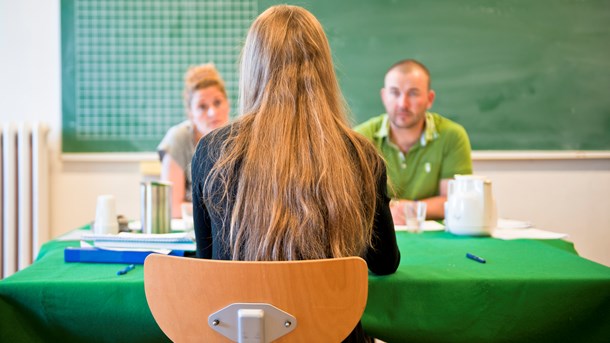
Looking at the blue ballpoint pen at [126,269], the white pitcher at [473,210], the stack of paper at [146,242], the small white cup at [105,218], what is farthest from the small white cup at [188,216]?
the white pitcher at [473,210]

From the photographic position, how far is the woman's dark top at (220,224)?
1344 millimetres

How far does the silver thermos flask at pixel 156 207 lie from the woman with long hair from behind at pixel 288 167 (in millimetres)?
626

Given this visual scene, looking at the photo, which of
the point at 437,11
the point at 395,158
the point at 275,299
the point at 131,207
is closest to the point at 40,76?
the point at 131,207

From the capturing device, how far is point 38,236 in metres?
3.47

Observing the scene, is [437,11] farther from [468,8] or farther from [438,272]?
[438,272]

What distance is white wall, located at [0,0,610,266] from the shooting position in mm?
3508

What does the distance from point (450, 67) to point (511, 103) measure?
408 millimetres

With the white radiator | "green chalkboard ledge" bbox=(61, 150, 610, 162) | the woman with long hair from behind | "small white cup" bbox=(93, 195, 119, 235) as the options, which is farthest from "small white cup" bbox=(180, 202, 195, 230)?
the white radiator

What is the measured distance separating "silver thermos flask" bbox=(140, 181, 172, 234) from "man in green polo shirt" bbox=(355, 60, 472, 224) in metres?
1.13

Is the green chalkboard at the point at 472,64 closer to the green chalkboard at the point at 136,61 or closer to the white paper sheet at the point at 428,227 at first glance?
the green chalkboard at the point at 136,61

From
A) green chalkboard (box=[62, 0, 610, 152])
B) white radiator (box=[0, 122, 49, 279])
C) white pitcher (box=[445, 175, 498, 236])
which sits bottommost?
white radiator (box=[0, 122, 49, 279])

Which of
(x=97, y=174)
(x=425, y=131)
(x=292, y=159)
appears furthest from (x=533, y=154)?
(x=292, y=159)

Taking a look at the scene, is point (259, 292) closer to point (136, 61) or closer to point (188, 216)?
point (188, 216)

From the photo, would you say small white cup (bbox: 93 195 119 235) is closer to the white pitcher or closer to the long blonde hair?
the long blonde hair
